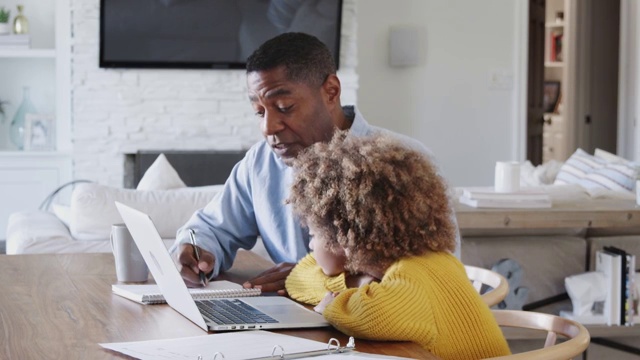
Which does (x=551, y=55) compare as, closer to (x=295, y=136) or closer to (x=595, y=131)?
(x=595, y=131)

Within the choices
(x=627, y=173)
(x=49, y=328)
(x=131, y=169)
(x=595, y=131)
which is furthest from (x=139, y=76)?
(x=49, y=328)

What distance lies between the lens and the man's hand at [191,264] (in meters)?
2.14

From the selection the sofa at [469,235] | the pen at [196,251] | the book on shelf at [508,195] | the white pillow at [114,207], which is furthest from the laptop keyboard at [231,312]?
the book on shelf at [508,195]

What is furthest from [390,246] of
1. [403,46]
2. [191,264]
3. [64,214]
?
[403,46]

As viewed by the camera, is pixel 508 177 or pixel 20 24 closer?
pixel 508 177

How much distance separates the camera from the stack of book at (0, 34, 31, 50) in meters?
6.66

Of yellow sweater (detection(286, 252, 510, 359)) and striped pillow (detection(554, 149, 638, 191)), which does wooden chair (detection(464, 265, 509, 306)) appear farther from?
striped pillow (detection(554, 149, 638, 191))

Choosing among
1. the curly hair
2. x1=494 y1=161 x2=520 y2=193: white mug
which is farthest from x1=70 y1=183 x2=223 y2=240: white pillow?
A: the curly hair

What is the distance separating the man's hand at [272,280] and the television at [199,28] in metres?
4.81

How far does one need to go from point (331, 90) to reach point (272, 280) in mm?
494

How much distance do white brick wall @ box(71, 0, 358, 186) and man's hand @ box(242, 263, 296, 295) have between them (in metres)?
4.80

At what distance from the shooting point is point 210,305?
1.83 metres

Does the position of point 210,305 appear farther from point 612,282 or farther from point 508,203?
point 612,282

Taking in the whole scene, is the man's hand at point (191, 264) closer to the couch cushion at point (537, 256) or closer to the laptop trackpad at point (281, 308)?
the laptop trackpad at point (281, 308)
